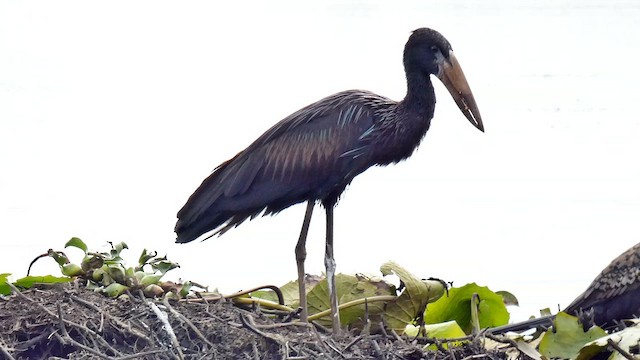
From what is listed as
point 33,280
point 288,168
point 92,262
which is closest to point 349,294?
point 288,168

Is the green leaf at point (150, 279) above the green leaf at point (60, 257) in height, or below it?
below

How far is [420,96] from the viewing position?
22.8 ft

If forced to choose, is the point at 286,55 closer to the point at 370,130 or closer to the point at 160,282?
the point at 370,130

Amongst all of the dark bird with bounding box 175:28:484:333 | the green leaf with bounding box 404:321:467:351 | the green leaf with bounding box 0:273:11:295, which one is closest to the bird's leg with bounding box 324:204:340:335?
the dark bird with bounding box 175:28:484:333

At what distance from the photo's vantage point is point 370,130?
6824 millimetres

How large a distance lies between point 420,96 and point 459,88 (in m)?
0.21

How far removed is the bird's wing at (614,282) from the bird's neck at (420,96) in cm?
117

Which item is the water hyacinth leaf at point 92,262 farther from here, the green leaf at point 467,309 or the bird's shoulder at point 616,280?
the bird's shoulder at point 616,280

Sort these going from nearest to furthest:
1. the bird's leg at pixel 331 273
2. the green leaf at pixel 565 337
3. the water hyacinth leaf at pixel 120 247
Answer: the green leaf at pixel 565 337, the water hyacinth leaf at pixel 120 247, the bird's leg at pixel 331 273

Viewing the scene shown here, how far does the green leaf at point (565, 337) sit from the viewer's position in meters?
5.86

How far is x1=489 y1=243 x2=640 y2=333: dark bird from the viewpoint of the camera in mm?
6559

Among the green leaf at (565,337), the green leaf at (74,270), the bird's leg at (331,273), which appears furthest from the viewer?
the bird's leg at (331,273)

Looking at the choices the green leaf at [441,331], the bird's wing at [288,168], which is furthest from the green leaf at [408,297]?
the bird's wing at [288,168]

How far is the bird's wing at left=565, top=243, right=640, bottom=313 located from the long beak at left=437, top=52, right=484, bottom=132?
3.03 feet
